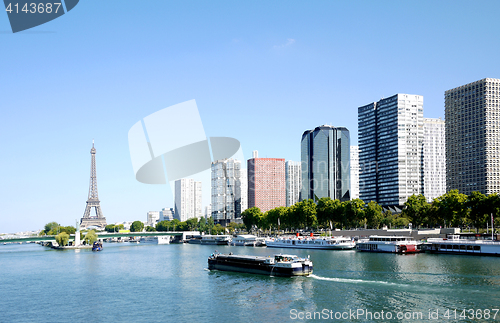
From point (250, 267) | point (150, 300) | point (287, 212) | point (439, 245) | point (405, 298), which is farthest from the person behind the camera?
point (287, 212)

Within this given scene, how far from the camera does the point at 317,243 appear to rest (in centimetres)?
13162

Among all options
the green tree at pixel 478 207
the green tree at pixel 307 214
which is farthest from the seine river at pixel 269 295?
the green tree at pixel 307 214

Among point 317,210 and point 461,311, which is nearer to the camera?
point 461,311

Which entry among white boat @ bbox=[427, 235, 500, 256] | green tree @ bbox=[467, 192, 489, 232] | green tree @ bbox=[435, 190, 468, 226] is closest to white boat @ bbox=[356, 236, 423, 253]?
white boat @ bbox=[427, 235, 500, 256]

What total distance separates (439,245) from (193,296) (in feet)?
235

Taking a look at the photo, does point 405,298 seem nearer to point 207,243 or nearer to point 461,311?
point 461,311

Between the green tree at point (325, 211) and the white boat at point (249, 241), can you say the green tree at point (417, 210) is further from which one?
the white boat at point (249, 241)

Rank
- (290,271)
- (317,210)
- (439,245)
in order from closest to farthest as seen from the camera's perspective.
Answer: (290,271) → (439,245) → (317,210)

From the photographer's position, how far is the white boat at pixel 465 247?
9531 cm

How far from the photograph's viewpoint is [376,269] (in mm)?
73500

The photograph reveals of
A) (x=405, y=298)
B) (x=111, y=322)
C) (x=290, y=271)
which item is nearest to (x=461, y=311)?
(x=405, y=298)

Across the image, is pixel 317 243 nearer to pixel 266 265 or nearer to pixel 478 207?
pixel 478 207

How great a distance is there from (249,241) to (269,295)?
388 feet

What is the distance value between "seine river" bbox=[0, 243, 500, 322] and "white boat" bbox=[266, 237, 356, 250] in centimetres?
4370
